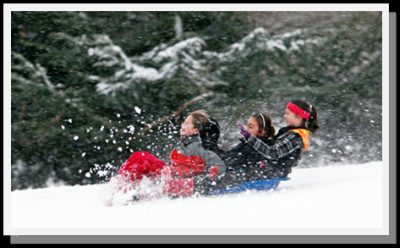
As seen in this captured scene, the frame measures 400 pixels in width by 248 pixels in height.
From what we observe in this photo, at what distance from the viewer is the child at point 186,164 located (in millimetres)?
3668

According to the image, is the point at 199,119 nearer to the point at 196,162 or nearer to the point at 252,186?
the point at 196,162

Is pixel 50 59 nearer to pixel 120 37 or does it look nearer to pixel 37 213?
pixel 120 37

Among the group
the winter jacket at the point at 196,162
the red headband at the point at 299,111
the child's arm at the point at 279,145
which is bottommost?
the winter jacket at the point at 196,162

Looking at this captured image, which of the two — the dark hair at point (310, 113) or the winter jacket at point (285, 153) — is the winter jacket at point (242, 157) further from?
the dark hair at point (310, 113)

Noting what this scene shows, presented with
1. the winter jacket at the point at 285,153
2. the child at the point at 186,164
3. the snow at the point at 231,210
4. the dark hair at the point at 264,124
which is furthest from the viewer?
the dark hair at the point at 264,124

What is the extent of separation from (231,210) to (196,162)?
30.4 inches

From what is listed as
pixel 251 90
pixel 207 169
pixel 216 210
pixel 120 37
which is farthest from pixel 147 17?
pixel 216 210

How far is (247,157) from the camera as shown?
401 centimetres

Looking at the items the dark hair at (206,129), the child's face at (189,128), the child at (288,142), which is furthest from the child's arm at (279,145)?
the child's face at (189,128)

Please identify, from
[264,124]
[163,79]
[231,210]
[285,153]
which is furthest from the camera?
[163,79]

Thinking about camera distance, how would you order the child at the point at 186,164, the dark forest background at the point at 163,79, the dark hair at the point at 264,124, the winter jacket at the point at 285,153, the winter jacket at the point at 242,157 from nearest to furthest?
the child at the point at 186,164 < the winter jacket at the point at 285,153 < the winter jacket at the point at 242,157 < the dark hair at the point at 264,124 < the dark forest background at the point at 163,79

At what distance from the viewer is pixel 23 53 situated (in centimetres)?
809

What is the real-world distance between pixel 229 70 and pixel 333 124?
7.43 feet

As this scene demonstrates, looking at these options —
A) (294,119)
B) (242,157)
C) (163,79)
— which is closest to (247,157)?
(242,157)
